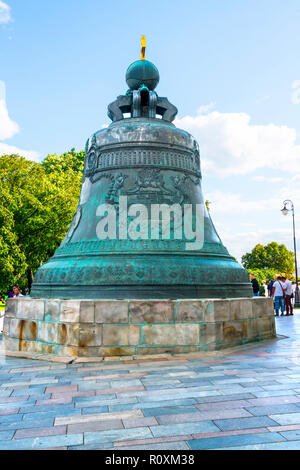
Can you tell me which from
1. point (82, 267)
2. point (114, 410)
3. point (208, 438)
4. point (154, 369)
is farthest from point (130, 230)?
point (208, 438)

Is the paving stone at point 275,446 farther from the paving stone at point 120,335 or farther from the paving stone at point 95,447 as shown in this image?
the paving stone at point 120,335

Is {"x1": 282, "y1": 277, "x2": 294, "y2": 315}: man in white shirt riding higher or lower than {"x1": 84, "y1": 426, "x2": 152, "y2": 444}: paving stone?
higher

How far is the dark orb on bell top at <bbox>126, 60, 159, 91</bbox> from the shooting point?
274 inches

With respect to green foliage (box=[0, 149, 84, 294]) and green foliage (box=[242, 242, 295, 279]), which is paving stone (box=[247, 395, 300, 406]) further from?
green foliage (box=[242, 242, 295, 279])

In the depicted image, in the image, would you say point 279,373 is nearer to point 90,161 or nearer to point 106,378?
point 106,378

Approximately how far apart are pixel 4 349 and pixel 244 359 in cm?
342

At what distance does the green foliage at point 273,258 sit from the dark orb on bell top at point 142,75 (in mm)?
54648

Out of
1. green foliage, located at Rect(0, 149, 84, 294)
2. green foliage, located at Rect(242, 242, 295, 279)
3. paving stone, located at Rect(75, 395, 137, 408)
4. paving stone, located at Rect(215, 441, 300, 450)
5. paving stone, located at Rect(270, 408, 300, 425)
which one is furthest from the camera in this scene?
green foliage, located at Rect(242, 242, 295, 279)

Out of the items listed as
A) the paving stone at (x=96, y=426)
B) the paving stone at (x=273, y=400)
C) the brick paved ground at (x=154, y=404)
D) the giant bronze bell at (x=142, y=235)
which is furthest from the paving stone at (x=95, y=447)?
the giant bronze bell at (x=142, y=235)

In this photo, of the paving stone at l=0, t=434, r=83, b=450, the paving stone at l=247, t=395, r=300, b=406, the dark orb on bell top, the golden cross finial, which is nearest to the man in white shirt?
the dark orb on bell top

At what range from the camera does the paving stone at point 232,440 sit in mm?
2268

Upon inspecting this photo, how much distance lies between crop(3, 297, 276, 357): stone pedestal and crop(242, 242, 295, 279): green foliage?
5597 centimetres

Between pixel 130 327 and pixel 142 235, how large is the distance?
4.59ft

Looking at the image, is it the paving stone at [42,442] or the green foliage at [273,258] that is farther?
the green foliage at [273,258]
